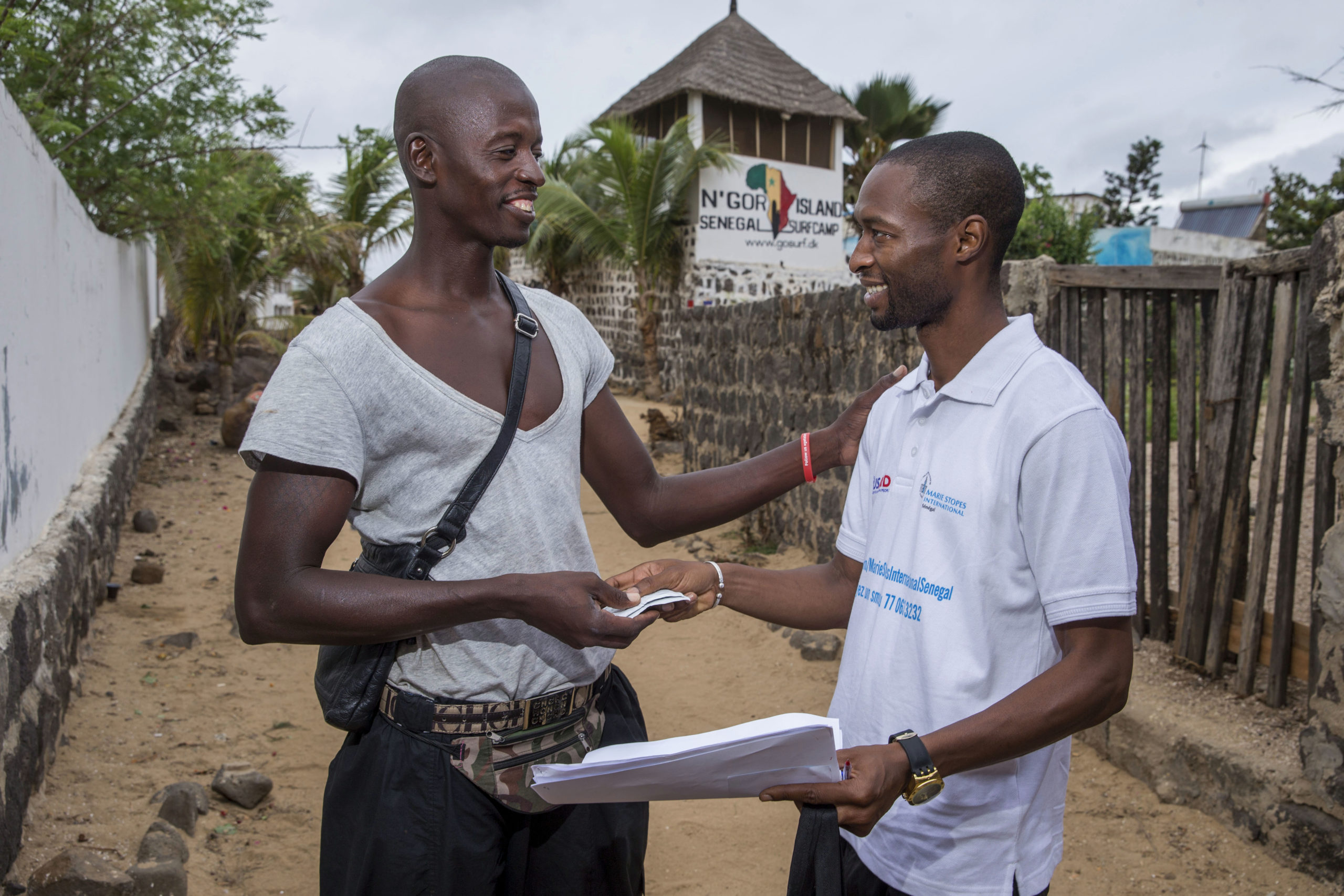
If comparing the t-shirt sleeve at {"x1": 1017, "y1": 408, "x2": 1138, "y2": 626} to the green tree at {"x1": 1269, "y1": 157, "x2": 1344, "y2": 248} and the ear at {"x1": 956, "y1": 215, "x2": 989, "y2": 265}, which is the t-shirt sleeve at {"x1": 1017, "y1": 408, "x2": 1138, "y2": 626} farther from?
the green tree at {"x1": 1269, "y1": 157, "x2": 1344, "y2": 248}

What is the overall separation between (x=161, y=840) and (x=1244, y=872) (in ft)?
11.5

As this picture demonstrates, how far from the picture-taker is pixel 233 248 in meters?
13.9

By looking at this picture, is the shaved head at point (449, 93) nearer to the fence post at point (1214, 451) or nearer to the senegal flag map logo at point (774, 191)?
the fence post at point (1214, 451)

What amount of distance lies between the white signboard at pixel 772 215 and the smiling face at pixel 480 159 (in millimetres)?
15322

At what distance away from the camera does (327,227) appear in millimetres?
14758

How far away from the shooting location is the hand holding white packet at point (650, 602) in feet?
5.16

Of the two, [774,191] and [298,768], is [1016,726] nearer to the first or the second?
[298,768]

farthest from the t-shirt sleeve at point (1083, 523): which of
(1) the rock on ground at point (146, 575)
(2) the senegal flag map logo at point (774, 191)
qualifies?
(2) the senegal flag map logo at point (774, 191)

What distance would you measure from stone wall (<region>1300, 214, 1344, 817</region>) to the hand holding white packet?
2283mm

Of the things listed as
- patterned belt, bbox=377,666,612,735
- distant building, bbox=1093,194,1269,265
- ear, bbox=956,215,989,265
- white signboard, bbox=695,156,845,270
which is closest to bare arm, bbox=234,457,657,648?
patterned belt, bbox=377,666,612,735

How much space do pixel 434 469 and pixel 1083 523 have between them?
1032 millimetres

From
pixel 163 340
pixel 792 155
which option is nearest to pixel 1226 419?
pixel 792 155

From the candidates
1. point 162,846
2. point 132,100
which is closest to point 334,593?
point 162,846

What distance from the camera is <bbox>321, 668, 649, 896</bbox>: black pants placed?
63.4 inches
